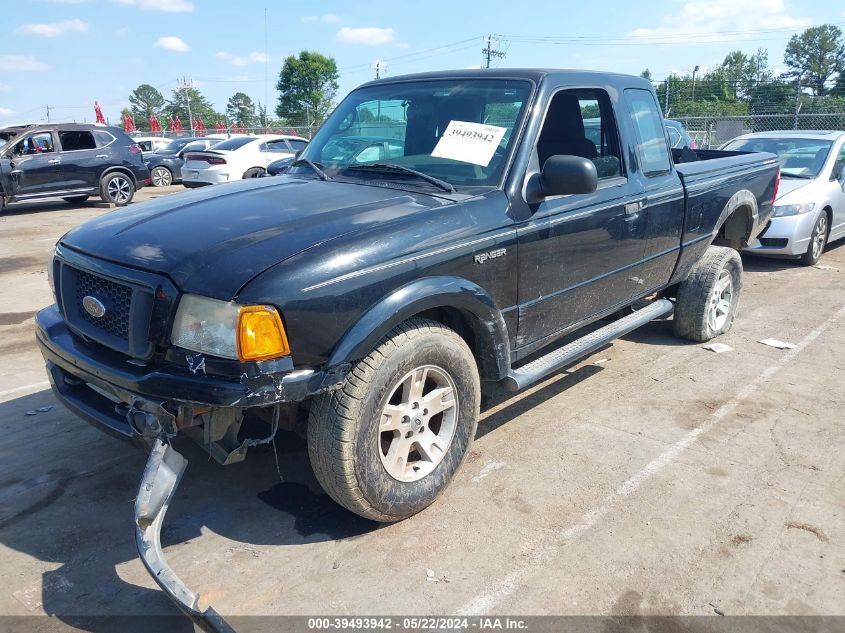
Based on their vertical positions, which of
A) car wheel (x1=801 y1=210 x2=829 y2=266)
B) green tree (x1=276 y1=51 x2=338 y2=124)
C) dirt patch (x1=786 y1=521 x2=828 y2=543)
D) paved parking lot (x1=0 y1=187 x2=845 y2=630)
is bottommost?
dirt patch (x1=786 y1=521 x2=828 y2=543)

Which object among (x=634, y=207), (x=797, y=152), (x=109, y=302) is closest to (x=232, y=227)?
(x=109, y=302)

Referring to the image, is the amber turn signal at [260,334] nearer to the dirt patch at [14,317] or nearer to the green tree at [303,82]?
the dirt patch at [14,317]

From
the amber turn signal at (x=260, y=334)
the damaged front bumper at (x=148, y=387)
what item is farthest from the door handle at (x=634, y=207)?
the amber turn signal at (x=260, y=334)

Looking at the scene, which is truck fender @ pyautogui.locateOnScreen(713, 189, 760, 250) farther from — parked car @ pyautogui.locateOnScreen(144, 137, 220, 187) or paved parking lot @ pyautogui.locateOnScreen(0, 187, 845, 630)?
parked car @ pyautogui.locateOnScreen(144, 137, 220, 187)

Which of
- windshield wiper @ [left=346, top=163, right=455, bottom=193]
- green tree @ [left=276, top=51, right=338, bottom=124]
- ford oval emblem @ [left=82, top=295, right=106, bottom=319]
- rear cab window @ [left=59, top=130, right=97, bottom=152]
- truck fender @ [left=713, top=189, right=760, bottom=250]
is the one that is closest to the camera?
ford oval emblem @ [left=82, top=295, right=106, bottom=319]

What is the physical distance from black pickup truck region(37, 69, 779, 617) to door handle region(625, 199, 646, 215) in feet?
0.04

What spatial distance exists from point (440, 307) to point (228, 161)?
13541mm

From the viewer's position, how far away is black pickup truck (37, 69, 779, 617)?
2.66m

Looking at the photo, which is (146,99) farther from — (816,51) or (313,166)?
(313,166)

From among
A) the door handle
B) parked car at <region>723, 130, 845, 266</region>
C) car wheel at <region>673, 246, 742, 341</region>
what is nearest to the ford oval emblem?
the door handle

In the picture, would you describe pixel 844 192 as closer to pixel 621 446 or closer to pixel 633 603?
pixel 621 446

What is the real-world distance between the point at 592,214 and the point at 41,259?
8.74 m

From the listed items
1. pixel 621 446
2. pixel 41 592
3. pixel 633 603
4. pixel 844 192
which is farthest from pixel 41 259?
pixel 844 192

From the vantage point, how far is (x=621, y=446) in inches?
159
